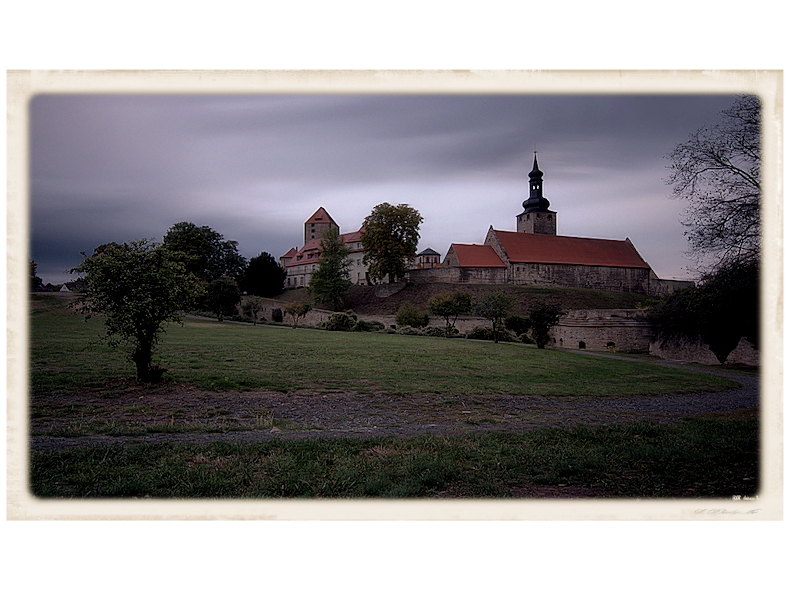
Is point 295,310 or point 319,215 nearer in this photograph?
point 319,215

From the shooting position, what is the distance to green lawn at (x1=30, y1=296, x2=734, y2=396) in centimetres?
631

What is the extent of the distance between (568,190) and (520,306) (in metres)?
13.8

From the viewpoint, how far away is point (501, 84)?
14.8ft

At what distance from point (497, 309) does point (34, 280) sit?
17024mm

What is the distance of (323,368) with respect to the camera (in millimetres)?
9938

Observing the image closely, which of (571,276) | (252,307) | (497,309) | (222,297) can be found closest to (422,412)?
(222,297)

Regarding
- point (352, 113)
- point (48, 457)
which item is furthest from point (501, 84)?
point (48, 457)

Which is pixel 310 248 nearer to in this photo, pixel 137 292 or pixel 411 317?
pixel 137 292

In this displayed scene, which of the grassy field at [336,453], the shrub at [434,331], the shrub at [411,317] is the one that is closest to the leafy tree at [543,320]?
the shrub at [434,331]

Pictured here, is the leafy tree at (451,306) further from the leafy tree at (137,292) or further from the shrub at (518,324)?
the leafy tree at (137,292)

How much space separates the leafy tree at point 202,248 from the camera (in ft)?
23.0

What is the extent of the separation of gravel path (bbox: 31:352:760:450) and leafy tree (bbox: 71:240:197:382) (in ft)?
3.71

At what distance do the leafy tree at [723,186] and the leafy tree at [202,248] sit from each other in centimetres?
641

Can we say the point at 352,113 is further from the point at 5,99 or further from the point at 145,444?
the point at 145,444
